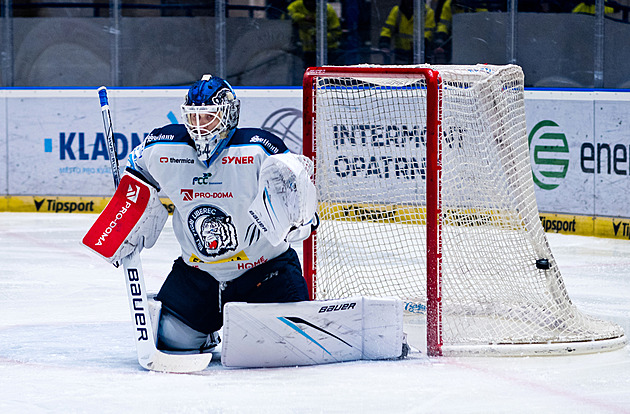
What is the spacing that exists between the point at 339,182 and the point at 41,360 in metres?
1.44

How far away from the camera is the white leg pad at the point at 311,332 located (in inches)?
127

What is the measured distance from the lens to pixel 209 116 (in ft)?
10.6

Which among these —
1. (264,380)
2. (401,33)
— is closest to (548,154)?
(401,33)

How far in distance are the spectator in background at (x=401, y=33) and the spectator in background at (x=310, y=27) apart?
0.35 metres

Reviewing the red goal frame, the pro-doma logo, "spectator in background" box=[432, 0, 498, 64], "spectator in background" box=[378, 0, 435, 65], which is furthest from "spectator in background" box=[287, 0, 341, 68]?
the red goal frame

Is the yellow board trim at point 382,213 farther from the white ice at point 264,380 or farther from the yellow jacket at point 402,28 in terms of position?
the yellow jacket at point 402,28

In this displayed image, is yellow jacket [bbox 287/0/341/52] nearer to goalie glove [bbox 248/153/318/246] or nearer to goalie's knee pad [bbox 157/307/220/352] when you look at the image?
goalie's knee pad [bbox 157/307/220/352]

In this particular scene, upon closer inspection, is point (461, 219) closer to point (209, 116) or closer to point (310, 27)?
point (209, 116)

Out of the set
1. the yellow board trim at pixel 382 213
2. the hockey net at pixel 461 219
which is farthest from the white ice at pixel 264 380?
the yellow board trim at pixel 382 213

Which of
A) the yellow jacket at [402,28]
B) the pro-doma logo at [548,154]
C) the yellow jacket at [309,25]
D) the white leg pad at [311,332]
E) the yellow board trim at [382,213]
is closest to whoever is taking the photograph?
the white leg pad at [311,332]

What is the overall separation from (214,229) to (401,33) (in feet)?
15.8

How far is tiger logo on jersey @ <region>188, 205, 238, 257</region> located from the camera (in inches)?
129

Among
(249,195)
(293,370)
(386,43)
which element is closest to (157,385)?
(293,370)

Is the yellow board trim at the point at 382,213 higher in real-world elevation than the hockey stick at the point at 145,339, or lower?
higher
